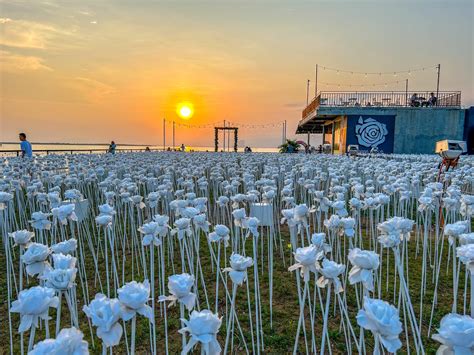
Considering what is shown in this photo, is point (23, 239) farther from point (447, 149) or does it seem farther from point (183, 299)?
point (447, 149)

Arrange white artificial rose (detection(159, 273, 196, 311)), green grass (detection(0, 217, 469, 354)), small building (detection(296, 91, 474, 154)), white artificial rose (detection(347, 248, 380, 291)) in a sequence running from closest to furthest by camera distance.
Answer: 1. white artificial rose (detection(159, 273, 196, 311))
2. white artificial rose (detection(347, 248, 380, 291))
3. green grass (detection(0, 217, 469, 354))
4. small building (detection(296, 91, 474, 154))

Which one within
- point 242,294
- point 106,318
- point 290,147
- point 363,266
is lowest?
point 242,294

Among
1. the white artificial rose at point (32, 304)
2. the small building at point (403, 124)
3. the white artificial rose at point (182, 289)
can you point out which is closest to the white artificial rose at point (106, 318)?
the white artificial rose at point (32, 304)

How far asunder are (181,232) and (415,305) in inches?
126

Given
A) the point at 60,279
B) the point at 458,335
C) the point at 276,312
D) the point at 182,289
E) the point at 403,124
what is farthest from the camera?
the point at 403,124

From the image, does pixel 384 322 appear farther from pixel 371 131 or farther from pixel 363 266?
pixel 371 131

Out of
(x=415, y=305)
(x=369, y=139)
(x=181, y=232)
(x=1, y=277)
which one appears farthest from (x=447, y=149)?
(x=369, y=139)

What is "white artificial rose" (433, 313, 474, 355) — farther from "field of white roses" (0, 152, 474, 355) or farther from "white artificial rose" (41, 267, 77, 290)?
"white artificial rose" (41, 267, 77, 290)

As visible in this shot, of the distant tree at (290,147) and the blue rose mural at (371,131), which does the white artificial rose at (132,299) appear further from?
the distant tree at (290,147)

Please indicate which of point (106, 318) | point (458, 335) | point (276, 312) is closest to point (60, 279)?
point (106, 318)

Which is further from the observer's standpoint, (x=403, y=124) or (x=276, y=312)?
(x=403, y=124)

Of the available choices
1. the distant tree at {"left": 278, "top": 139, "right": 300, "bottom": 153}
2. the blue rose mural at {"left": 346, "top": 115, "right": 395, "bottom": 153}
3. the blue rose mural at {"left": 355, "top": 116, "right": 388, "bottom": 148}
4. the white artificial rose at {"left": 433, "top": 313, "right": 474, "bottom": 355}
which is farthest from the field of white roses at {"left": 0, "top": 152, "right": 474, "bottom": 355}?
the distant tree at {"left": 278, "top": 139, "right": 300, "bottom": 153}

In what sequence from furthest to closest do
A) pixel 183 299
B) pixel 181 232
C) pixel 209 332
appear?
1. pixel 181 232
2. pixel 183 299
3. pixel 209 332

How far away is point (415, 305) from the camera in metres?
4.70
